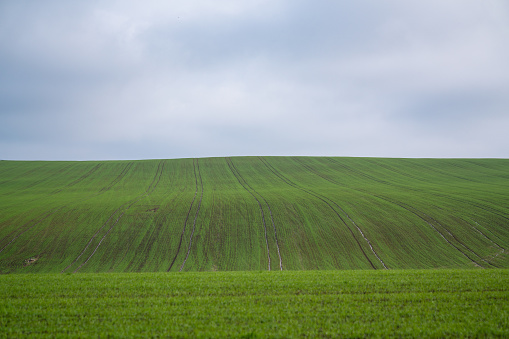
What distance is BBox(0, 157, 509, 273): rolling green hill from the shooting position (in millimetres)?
26766

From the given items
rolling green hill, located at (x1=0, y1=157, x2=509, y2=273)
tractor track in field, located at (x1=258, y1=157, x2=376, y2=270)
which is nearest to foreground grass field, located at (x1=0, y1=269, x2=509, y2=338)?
rolling green hill, located at (x1=0, y1=157, x2=509, y2=273)

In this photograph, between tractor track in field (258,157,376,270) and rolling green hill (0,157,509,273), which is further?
tractor track in field (258,157,376,270)

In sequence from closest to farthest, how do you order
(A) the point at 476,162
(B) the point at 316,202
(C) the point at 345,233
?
1. (C) the point at 345,233
2. (B) the point at 316,202
3. (A) the point at 476,162

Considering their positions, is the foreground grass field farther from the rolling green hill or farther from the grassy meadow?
the rolling green hill

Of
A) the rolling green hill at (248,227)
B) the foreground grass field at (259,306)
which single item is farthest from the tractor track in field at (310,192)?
the foreground grass field at (259,306)

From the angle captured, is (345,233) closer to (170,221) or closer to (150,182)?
(170,221)

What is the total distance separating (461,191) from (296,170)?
34484 mm

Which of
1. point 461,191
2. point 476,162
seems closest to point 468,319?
point 461,191

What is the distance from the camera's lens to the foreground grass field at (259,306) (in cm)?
818

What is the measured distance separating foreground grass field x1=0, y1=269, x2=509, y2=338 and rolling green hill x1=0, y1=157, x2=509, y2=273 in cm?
1350

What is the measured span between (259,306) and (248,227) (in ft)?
76.6

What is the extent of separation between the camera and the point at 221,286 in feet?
40.2

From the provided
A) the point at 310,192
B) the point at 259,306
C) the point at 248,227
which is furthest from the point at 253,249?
the point at 310,192

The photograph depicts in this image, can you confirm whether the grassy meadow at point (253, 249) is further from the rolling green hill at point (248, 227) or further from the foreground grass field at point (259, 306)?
the rolling green hill at point (248, 227)
